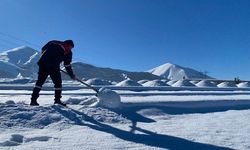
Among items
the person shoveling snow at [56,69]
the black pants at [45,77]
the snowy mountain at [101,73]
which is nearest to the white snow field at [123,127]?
the person shoveling snow at [56,69]

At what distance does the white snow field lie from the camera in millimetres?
4648

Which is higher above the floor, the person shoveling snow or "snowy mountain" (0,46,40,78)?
"snowy mountain" (0,46,40,78)

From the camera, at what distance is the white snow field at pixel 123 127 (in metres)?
Answer: 4.65

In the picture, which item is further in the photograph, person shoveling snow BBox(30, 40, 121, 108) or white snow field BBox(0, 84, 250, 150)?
person shoveling snow BBox(30, 40, 121, 108)

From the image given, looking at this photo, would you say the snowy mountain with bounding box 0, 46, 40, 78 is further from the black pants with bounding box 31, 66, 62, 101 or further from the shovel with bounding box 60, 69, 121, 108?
the shovel with bounding box 60, 69, 121, 108

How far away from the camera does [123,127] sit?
18.8 ft

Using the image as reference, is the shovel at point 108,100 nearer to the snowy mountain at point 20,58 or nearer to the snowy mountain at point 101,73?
the snowy mountain at point 101,73

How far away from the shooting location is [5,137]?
4652 millimetres

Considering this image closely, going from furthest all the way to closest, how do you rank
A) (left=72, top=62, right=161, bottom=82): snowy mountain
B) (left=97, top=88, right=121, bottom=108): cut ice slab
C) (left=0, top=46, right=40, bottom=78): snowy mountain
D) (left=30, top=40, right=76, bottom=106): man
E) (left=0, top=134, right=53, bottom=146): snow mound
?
1. (left=0, top=46, right=40, bottom=78): snowy mountain
2. (left=72, top=62, right=161, bottom=82): snowy mountain
3. (left=30, top=40, right=76, bottom=106): man
4. (left=97, top=88, right=121, bottom=108): cut ice slab
5. (left=0, top=134, right=53, bottom=146): snow mound

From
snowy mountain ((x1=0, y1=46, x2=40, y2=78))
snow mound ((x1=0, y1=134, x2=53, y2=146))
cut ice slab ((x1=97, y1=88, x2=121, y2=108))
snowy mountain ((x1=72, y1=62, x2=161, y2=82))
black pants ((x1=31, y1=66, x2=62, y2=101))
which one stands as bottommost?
snow mound ((x1=0, y1=134, x2=53, y2=146))

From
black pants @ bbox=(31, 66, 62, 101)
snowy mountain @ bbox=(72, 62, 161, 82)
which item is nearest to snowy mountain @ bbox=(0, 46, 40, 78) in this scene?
snowy mountain @ bbox=(72, 62, 161, 82)

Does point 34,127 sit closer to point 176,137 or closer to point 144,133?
point 144,133

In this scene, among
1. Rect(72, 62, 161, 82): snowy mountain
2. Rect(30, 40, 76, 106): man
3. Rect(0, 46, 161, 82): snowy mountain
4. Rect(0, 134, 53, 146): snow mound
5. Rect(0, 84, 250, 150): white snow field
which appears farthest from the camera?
Rect(72, 62, 161, 82): snowy mountain

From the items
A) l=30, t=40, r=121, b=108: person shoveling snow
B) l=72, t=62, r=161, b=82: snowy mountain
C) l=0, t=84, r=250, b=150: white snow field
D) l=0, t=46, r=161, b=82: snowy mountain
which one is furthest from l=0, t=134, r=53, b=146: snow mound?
l=72, t=62, r=161, b=82: snowy mountain
